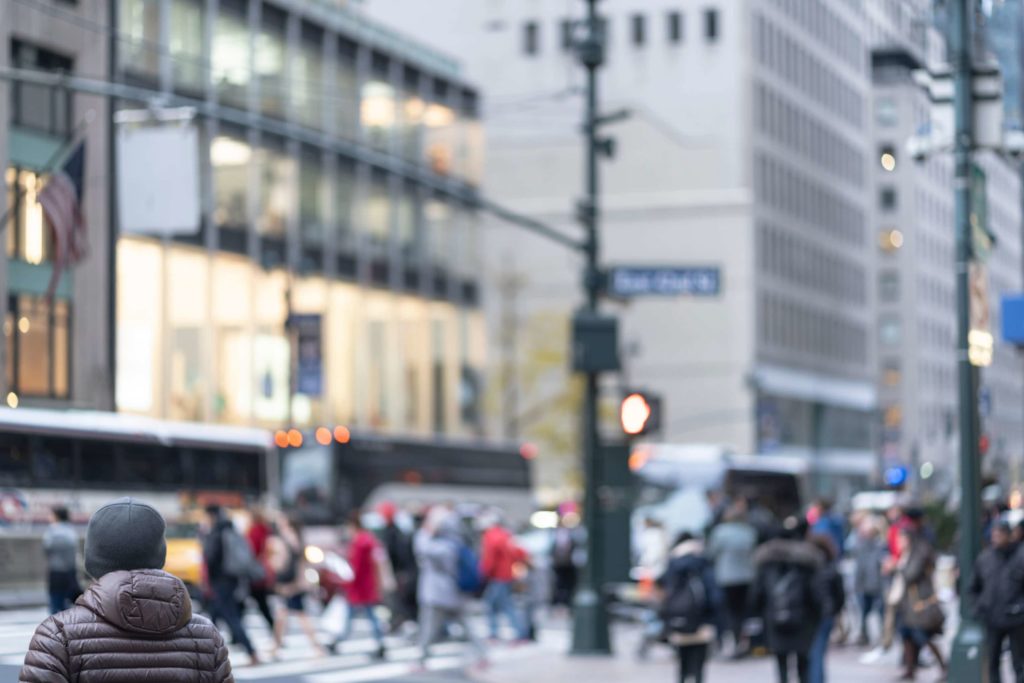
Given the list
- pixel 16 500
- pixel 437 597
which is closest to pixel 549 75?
pixel 16 500

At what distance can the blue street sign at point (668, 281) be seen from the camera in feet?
77.3

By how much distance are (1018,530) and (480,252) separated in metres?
58.3

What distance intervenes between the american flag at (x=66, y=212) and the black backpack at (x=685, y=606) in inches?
245

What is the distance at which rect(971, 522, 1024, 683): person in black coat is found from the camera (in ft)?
50.2

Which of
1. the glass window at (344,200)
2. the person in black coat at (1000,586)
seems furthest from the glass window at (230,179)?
the person in black coat at (1000,586)

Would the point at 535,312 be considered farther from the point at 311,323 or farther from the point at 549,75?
the point at 311,323

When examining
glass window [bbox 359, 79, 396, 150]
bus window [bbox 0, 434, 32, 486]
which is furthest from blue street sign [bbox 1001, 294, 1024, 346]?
glass window [bbox 359, 79, 396, 150]

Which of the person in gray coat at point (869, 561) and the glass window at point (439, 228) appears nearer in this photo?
the person in gray coat at point (869, 561)

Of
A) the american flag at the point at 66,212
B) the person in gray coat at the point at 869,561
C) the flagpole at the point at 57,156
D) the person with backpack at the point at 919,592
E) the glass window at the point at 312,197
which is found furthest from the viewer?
the glass window at the point at 312,197

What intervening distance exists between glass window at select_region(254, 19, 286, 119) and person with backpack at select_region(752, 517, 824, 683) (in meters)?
44.9

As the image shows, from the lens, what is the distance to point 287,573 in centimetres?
2430

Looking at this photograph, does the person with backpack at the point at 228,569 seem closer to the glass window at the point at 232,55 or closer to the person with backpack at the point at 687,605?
the person with backpack at the point at 687,605

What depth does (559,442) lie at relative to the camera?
259 feet

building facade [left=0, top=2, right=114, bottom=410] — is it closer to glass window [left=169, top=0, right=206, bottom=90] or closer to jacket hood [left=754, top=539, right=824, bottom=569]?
jacket hood [left=754, top=539, right=824, bottom=569]
